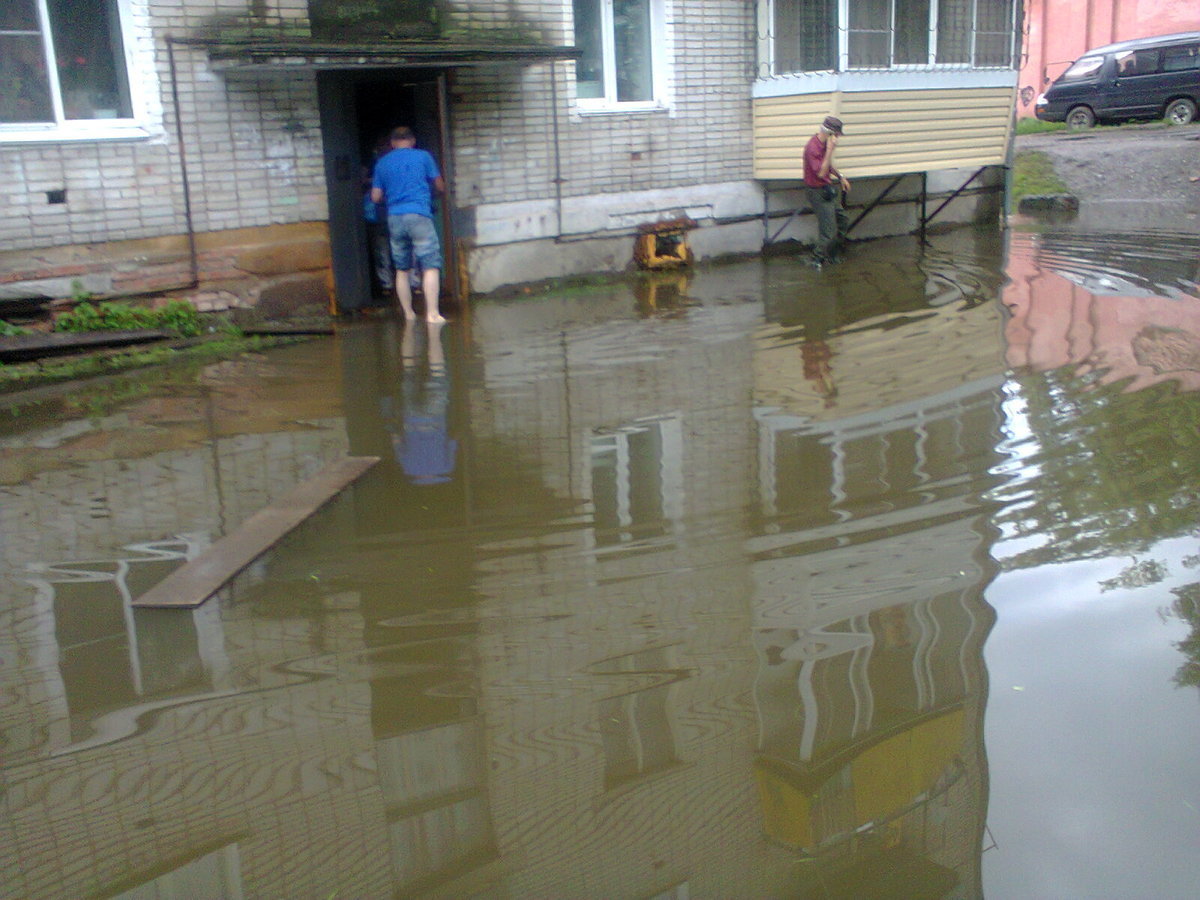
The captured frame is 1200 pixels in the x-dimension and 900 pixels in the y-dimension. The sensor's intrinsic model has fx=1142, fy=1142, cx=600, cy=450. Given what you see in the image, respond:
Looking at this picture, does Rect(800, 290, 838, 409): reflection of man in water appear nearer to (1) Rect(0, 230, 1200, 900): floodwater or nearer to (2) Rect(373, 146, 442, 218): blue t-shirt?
(1) Rect(0, 230, 1200, 900): floodwater

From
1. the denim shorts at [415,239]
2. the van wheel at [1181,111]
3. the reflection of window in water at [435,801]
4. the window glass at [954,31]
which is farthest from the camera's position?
the van wheel at [1181,111]

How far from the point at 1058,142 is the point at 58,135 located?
18.0 m

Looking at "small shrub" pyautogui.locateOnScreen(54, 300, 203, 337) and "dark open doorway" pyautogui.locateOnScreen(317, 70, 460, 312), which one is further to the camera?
"dark open doorway" pyautogui.locateOnScreen(317, 70, 460, 312)

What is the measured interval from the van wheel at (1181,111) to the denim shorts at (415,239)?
56.5ft

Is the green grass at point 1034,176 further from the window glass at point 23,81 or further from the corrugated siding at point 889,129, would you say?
the window glass at point 23,81

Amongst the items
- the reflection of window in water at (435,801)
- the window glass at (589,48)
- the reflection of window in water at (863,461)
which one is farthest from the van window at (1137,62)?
the reflection of window in water at (435,801)

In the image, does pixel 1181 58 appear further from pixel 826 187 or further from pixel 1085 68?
pixel 826 187

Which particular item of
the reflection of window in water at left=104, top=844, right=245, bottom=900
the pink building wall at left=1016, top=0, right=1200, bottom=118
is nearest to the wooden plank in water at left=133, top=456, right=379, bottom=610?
the reflection of window in water at left=104, top=844, right=245, bottom=900

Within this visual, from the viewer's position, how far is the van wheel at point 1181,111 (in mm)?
21156

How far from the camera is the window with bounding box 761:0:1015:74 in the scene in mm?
12359

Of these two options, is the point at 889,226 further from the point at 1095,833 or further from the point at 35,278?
the point at 1095,833

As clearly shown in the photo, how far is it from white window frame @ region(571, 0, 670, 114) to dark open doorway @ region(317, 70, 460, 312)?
1736mm

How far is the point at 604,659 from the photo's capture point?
3.68 meters

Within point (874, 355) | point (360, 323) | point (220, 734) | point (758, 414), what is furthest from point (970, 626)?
point (360, 323)
